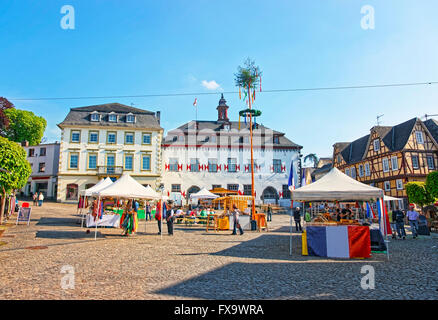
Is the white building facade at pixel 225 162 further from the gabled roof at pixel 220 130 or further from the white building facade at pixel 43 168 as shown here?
the white building facade at pixel 43 168

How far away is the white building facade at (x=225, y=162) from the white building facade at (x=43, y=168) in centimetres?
1895

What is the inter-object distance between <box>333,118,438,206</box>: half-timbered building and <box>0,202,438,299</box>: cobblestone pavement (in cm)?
2256

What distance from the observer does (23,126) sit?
51500 mm

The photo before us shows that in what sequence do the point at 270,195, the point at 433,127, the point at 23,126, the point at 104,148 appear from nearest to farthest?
the point at 433,127, the point at 104,148, the point at 270,195, the point at 23,126

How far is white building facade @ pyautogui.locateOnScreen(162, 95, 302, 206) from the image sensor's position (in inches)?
1510

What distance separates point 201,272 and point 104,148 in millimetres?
32572

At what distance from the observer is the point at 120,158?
119ft

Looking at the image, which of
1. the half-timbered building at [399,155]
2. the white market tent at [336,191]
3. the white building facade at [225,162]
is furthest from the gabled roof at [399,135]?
the white market tent at [336,191]

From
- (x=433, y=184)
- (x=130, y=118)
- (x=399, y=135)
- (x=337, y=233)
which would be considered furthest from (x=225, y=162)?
(x=337, y=233)

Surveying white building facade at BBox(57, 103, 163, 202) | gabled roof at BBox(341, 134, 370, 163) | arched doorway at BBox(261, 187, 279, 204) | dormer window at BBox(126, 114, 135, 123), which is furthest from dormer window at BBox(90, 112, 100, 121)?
gabled roof at BBox(341, 134, 370, 163)

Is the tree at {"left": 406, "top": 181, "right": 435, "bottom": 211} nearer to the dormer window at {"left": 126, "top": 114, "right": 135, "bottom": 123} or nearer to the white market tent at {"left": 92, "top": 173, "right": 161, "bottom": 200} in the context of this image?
the white market tent at {"left": 92, "top": 173, "right": 161, "bottom": 200}

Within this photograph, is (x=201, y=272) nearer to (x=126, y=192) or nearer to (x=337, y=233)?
(x=337, y=233)

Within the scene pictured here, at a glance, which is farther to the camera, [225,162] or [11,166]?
[225,162]
